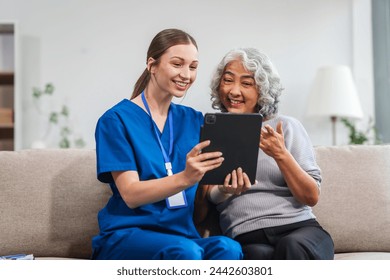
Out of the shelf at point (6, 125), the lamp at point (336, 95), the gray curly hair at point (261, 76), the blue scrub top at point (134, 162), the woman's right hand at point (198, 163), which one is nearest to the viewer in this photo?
the woman's right hand at point (198, 163)

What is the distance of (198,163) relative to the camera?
45.2 inches

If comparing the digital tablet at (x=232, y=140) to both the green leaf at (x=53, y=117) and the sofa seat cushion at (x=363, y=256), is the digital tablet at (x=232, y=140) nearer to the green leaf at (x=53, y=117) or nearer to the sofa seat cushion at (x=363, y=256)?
the sofa seat cushion at (x=363, y=256)

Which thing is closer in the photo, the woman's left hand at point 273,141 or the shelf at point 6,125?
the woman's left hand at point 273,141

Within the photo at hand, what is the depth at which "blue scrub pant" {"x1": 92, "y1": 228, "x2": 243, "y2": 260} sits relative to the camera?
1179 mm

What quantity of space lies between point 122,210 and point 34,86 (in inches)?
99.2

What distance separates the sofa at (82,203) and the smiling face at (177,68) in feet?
1.31

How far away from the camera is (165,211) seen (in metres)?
1.30

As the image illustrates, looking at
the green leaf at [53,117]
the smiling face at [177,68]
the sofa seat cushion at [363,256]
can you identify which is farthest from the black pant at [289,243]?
the green leaf at [53,117]

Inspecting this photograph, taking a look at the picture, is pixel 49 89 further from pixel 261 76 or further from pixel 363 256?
pixel 363 256

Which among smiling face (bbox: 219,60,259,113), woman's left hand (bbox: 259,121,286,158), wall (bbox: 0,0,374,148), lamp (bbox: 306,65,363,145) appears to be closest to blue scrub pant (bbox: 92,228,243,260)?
woman's left hand (bbox: 259,121,286,158)

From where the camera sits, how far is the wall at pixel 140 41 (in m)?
3.61

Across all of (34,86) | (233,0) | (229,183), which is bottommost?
(229,183)
